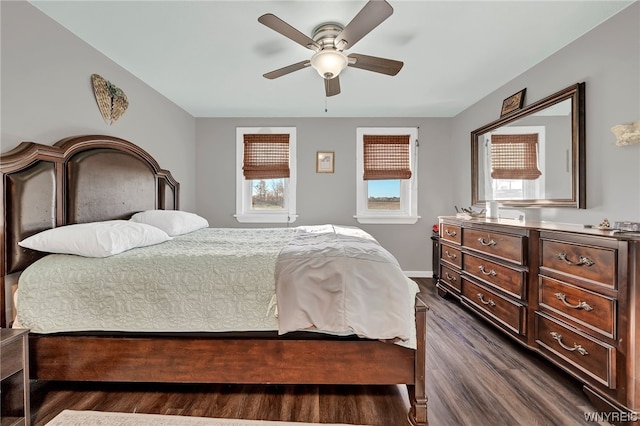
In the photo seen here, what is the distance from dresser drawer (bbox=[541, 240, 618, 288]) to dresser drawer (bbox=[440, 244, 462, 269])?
102 cm

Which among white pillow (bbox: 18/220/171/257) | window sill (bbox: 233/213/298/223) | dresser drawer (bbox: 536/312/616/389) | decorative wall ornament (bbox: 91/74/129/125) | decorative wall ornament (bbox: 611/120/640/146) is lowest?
dresser drawer (bbox: 536/312/616/389)

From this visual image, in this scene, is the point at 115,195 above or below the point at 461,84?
below

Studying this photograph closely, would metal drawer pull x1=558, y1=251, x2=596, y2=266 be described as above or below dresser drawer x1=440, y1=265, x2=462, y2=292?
above

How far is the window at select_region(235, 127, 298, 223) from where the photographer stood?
4125mm

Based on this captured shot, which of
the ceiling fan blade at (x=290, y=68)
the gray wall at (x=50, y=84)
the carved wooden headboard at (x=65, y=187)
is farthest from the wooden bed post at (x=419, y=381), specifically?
the gray wall at (x=50, y=84)

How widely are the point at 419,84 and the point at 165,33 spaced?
2415 mm

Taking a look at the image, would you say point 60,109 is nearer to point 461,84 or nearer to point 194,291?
point 194,291

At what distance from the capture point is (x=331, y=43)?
2.05 m

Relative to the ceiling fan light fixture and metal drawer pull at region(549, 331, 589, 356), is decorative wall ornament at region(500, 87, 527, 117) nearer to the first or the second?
the ceiling fan light fixture

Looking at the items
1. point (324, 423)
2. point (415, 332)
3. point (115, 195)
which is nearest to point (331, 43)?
point (415, 332)

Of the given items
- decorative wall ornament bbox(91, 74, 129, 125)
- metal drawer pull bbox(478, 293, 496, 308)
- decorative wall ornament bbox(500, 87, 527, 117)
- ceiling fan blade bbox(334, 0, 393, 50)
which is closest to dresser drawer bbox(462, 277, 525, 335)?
metal drawer pull bbox(478, 293, 496, 308)

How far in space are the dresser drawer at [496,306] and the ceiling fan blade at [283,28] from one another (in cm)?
239

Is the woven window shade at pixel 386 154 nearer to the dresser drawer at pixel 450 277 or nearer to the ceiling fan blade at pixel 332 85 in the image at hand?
the dresser drawer at pixel 450 277

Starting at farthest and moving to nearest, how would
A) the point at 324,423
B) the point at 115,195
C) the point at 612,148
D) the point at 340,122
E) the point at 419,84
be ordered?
the point at 340,122 < the point at 419,84 < the point at 115,195 < the point at 612,148 < the point at 324,423
